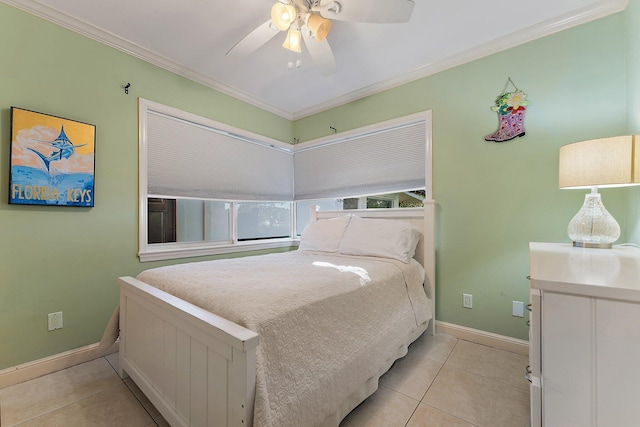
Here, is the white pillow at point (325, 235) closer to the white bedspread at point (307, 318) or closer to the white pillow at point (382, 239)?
the white pillow at point (382, 239)

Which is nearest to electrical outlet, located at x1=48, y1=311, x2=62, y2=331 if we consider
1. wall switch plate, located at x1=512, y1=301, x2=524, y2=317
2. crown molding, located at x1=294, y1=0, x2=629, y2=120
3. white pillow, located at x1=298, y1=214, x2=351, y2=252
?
white pillow, located at x1=298, y1=214, x2=351, y2=252

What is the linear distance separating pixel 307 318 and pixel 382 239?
4.40 feet

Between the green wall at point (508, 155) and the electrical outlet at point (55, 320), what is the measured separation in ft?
10.0

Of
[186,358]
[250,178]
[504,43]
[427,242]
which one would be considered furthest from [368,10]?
[250,178]

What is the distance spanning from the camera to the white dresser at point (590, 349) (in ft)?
2.15

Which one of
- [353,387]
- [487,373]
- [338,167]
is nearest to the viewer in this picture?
[353,387]

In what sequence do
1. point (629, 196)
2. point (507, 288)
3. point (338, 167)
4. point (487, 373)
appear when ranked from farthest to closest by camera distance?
point (338, 167) < point (507, 288) < point (487, 373) < point (629, 196)

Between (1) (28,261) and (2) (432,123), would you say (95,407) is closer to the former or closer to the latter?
(1) (28,261)

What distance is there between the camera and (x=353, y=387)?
132 centimetres

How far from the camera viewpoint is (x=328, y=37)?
6.93ft

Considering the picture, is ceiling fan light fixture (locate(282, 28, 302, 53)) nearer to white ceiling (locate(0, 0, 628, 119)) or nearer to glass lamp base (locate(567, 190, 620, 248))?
white ceiling (locate(0, 0, 628, 119))

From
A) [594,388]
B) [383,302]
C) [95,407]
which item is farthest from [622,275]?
[95,407]

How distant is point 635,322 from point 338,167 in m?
2.81

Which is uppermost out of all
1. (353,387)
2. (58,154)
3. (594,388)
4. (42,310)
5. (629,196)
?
(58,154)
